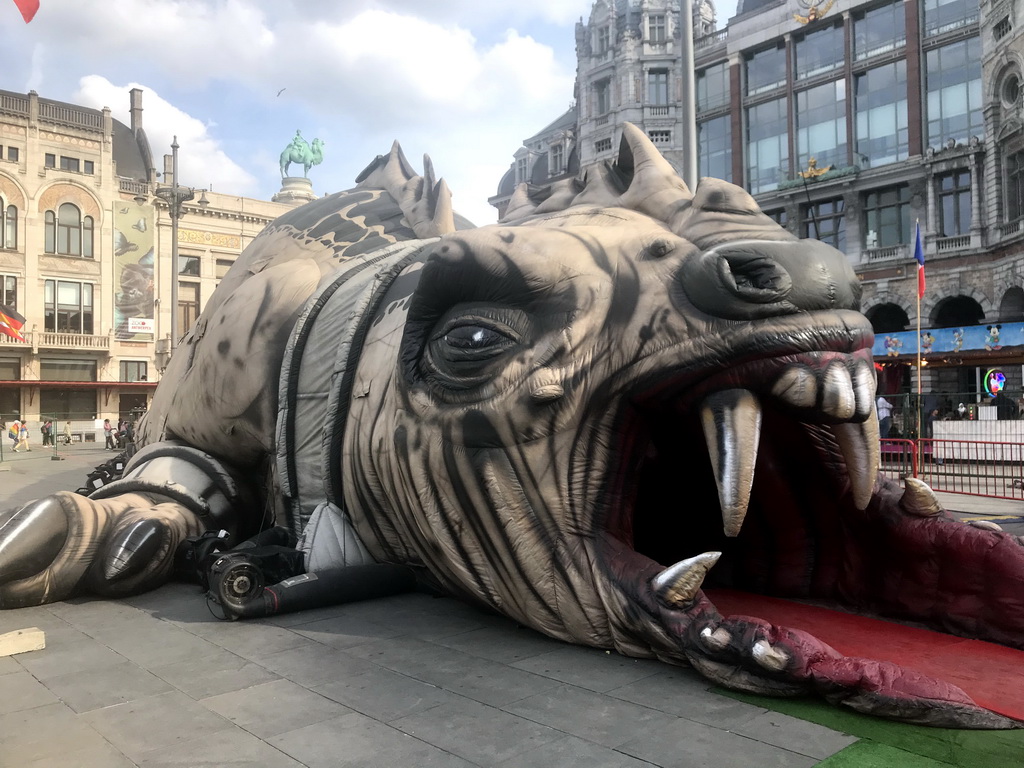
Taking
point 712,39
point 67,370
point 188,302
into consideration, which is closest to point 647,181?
point 188,302

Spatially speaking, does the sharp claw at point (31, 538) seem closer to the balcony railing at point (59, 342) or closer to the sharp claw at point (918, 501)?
the sharp claw at point (918, 501)

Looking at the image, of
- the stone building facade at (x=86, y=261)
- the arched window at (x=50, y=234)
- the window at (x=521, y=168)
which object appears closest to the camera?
the stone building facade at (x=86, y=261)

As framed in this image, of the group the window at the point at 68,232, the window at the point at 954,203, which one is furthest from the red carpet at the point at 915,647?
the window at the point at 68,232

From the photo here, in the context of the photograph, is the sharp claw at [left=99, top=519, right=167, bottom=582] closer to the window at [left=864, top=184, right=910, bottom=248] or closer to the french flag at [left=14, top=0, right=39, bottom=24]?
the french flag at [left=14, top=0, right=39, bottom=24]

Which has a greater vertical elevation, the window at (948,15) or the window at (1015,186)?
the window at (948,15)

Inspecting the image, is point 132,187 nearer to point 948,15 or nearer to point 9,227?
point 9,227

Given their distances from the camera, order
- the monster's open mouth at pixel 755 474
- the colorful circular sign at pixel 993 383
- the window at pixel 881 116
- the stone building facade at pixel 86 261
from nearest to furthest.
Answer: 1. the monster's open mouth at pixel 755 474
2. the colorful circular sign at pixel 993 383
3. the window at pixel 881 116
4. the stone building facade at pixel 86 261

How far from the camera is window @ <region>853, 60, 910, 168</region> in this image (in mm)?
34938

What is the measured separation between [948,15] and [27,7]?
37672 millimetres

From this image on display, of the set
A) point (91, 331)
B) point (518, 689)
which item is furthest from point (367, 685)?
point (91, 331)

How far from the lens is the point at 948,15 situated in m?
33.8

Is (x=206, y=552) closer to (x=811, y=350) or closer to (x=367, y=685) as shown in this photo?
(x=367, y=685)

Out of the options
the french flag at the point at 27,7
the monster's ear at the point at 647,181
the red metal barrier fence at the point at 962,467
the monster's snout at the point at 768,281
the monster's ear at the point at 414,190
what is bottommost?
the red metal barrier fence at the point at 962,467

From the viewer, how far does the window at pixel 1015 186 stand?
29.4 metres
